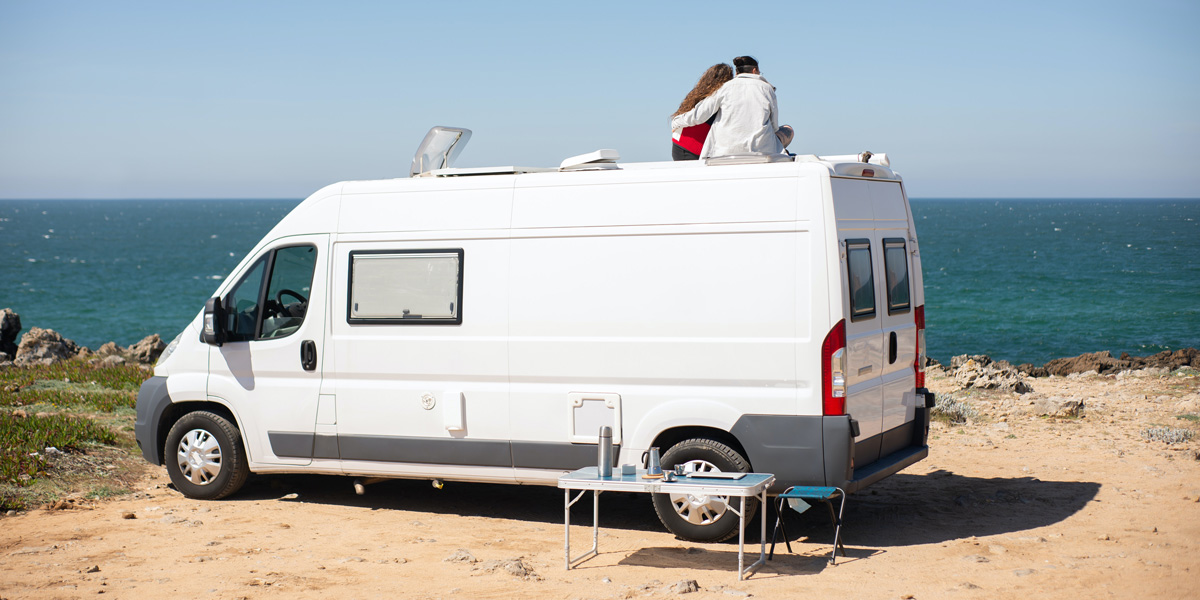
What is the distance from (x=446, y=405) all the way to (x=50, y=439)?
15.3ft

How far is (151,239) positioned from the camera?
101 meters

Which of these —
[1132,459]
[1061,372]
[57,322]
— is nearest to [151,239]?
[57,322]

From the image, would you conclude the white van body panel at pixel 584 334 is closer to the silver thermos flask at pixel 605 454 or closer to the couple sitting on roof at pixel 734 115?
the silver thermos flask at pixel 605 454

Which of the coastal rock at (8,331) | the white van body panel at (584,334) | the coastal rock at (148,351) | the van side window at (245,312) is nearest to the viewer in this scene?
the white van body panel at (584,334)

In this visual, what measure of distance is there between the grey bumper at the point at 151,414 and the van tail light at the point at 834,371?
5.37 meters

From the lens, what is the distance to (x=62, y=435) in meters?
10.3

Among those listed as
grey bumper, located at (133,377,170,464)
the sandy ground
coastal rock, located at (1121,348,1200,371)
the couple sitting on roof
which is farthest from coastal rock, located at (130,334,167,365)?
coastal rock, located at (1121,348,1200,371)

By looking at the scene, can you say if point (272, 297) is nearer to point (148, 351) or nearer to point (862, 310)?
point (862, 310)

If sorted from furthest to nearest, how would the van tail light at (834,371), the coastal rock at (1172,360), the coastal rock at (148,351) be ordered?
the coastal rock at (148,351), the coastal rock at (1172,360), the van tail light at (834,371)

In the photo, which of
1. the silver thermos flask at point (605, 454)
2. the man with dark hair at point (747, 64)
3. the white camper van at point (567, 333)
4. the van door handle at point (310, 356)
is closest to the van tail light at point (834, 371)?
the white camper van at point (567, 333)

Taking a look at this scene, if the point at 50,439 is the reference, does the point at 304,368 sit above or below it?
above

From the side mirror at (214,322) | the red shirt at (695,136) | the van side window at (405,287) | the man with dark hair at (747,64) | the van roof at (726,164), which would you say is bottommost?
the side mirror at (214,322)

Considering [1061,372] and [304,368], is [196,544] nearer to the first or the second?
[304,368]

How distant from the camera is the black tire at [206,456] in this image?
28.4 ft
